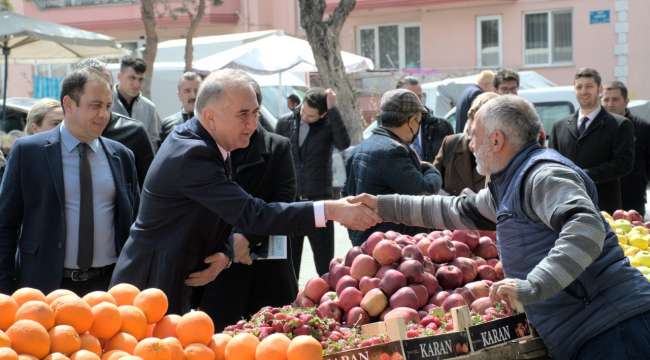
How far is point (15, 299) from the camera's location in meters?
3.38

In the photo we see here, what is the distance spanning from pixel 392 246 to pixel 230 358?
1603mm

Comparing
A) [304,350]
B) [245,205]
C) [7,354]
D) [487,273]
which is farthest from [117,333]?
[487,273]

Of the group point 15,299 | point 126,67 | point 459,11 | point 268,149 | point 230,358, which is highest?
point 459,11

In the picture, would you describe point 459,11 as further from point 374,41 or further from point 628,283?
point 628,283

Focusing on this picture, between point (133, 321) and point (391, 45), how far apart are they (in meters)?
29.2

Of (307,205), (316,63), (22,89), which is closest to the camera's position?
(307,205)

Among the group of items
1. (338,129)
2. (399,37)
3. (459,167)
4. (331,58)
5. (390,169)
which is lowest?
(459,167)

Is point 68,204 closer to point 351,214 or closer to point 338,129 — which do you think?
point 351,214

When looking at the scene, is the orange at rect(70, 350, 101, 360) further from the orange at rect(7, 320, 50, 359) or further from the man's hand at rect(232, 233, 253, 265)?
the man's hand at rect(232, 233, 253, 265)

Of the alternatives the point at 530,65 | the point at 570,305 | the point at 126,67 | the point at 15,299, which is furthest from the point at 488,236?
the point at 530,65

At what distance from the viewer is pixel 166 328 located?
11.7ft

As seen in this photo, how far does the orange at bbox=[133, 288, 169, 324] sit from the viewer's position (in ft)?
11.6

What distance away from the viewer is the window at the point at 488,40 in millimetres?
30078

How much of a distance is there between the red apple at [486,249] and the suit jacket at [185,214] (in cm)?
145
